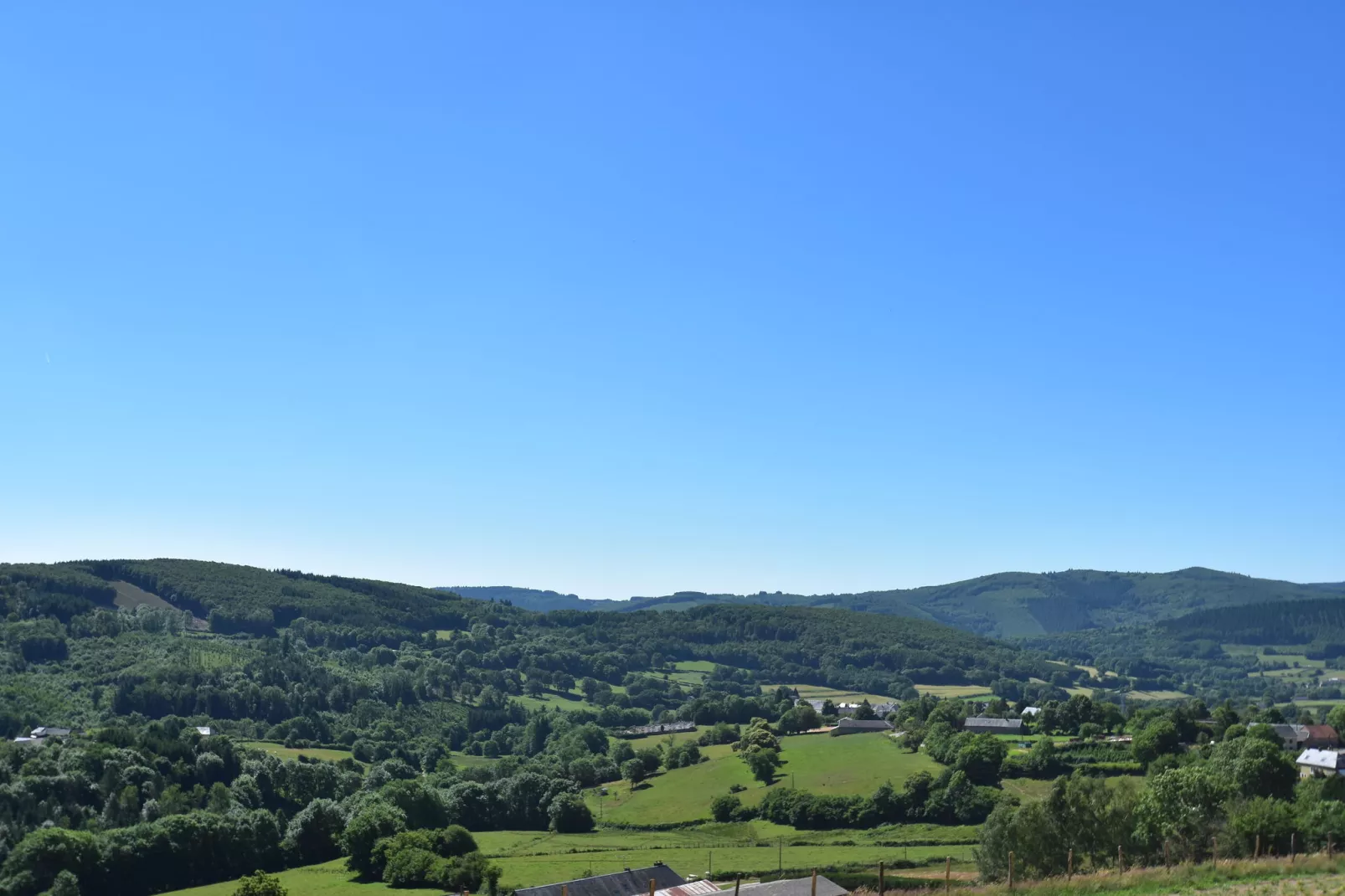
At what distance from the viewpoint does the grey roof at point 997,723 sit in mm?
122562

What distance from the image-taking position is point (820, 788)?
97.9m

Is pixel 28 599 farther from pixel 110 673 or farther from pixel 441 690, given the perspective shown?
pixel 441 690

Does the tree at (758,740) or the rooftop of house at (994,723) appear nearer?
the tree at (758,740)

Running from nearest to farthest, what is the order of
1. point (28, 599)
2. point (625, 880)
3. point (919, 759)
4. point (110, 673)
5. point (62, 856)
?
point (625, 880) < point (62, 856) < point (919, 759) < point (110, 673) < point (28, 599)

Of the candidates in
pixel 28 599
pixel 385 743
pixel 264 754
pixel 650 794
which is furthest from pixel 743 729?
pixel 28 599

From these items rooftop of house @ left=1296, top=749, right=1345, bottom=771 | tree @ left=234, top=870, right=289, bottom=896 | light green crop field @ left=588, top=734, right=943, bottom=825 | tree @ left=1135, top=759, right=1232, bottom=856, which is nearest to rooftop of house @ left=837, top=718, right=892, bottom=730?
light green crop field @ left=588, top=734, right=943, bottom=825

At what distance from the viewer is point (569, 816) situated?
97.9m

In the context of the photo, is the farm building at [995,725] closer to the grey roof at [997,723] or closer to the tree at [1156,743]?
the grey roof at [997,723]

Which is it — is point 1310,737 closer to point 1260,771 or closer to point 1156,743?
point 1156,743

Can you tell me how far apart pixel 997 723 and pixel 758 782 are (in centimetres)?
3461

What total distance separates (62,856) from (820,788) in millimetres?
60529

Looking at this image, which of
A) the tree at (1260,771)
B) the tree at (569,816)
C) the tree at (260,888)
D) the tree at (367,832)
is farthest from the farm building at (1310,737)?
the tree at (260,888)

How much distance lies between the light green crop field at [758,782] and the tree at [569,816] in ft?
9.96

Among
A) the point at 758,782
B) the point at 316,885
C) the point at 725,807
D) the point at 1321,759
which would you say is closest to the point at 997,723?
the point at 1321,759
